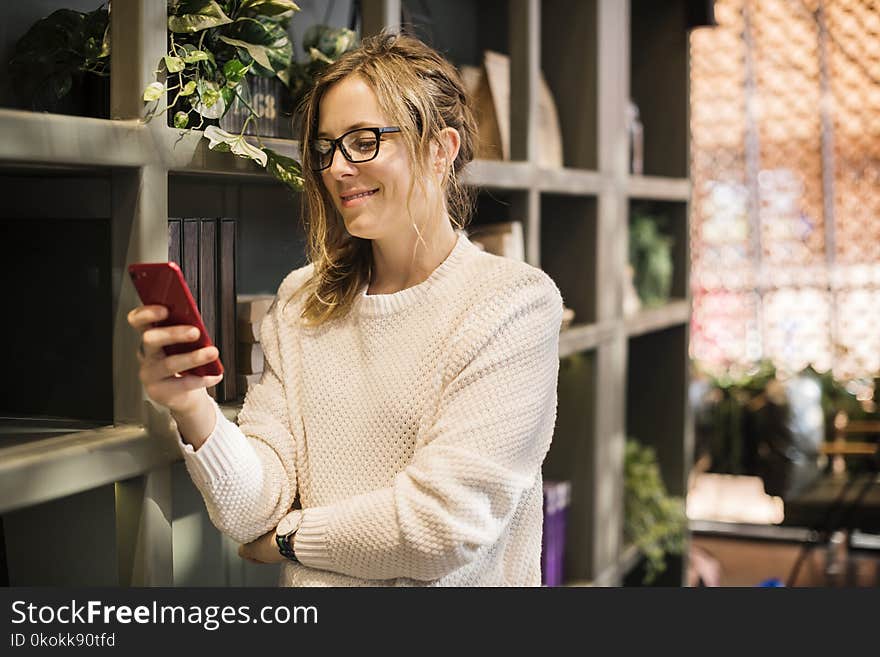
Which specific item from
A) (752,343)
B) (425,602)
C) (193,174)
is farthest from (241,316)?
(752,343)

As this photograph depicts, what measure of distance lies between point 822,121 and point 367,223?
518 centimetres

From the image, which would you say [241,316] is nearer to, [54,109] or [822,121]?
[54,109]

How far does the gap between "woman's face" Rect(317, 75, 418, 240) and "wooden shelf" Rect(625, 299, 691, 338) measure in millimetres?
1667

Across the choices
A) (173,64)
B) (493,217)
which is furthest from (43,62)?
(493,217)

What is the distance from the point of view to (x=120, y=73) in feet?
4.26

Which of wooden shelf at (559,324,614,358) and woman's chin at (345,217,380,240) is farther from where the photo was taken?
wooden shelf at (559,324,614,358)

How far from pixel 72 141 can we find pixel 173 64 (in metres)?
0.18

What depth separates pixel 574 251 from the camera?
8.92ft

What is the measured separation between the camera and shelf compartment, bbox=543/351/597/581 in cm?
274

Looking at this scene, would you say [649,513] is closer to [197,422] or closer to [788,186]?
[197,422]

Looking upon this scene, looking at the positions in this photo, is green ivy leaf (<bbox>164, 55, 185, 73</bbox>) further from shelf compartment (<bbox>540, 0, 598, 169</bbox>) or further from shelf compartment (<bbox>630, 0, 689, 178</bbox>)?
shelf compartment (<bbox>630, 0, 689, 178</bbox>)

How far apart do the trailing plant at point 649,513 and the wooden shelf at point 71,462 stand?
6.92 ft

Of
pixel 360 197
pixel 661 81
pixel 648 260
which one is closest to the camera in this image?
pixel 360 197

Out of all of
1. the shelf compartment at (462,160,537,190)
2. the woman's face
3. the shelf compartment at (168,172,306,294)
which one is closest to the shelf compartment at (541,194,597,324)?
the shelf compartment at (462,160,537,190)
